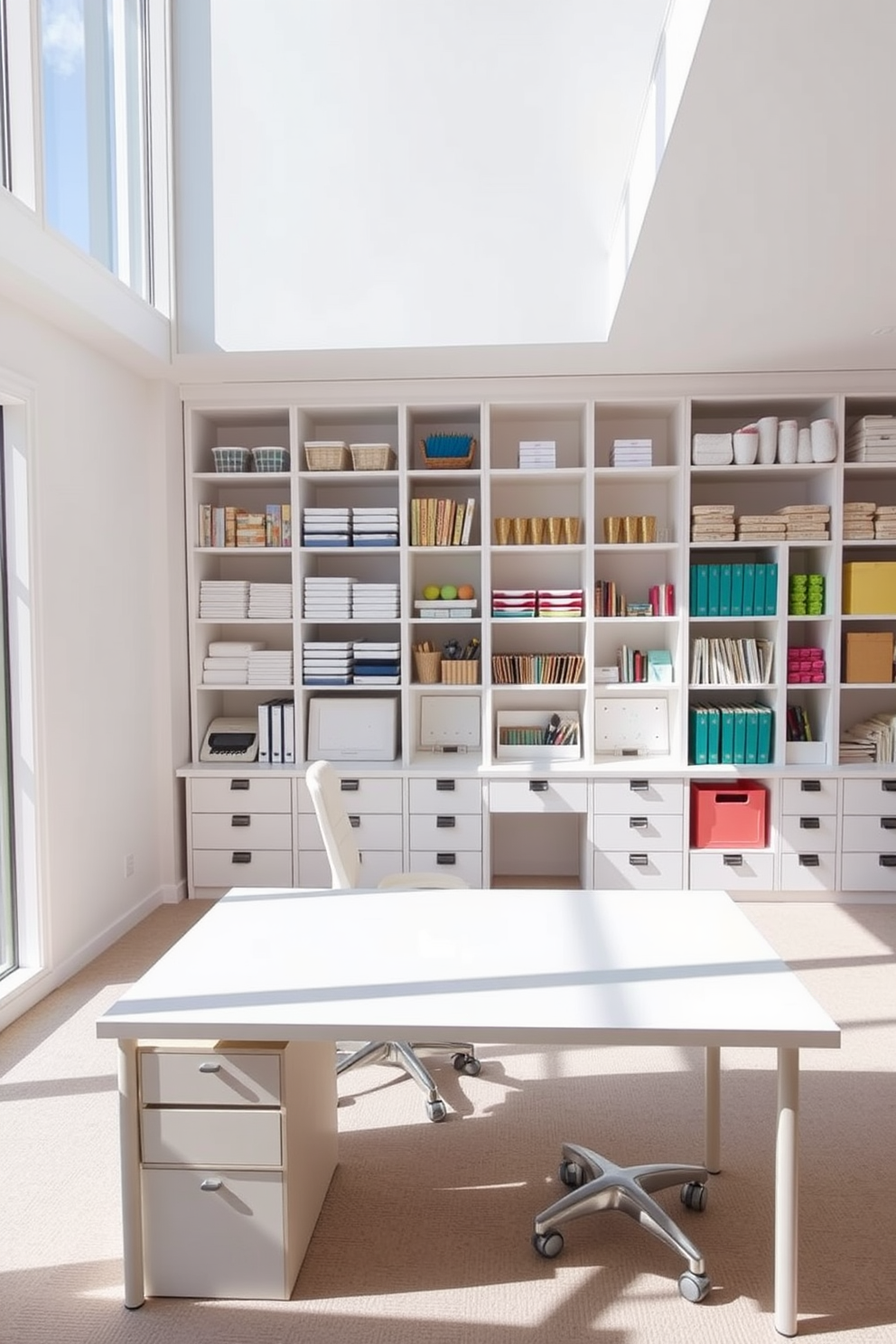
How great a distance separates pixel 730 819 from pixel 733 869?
0.26 m

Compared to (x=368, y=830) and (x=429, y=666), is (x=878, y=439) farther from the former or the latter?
(x=368, y=830)

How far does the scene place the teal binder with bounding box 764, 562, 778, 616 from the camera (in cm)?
516

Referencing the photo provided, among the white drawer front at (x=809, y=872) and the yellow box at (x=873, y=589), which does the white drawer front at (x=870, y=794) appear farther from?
the yellow box at (x=873, y=589)

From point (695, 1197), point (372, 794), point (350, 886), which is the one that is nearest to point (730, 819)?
point (372, 794)

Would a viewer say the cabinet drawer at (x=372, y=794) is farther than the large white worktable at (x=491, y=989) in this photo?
Yes

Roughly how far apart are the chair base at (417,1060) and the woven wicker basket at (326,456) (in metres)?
3.06

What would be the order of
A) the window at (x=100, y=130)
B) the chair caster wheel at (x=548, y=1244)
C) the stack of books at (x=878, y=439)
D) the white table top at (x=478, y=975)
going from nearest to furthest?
the white table top at (x=478, y=975), the chair caster wheel at (x=548, y=1244), the window at (x=100, y=130), the stack of books at (x=878, y=439)

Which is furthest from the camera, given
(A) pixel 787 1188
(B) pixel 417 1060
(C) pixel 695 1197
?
(B) pixel 417 1060

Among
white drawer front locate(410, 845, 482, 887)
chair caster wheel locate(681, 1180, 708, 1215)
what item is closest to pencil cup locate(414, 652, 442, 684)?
white drawer front locate(410, 845, 482, 887)

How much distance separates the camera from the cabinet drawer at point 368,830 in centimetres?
512

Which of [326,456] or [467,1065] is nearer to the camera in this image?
[467,1065]

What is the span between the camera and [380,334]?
4535mm

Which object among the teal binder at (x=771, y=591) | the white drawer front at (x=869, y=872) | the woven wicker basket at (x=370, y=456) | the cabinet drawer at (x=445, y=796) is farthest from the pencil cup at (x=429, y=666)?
the white drawer front at (x=869, y=872)

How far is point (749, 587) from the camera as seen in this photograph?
17.0ft
